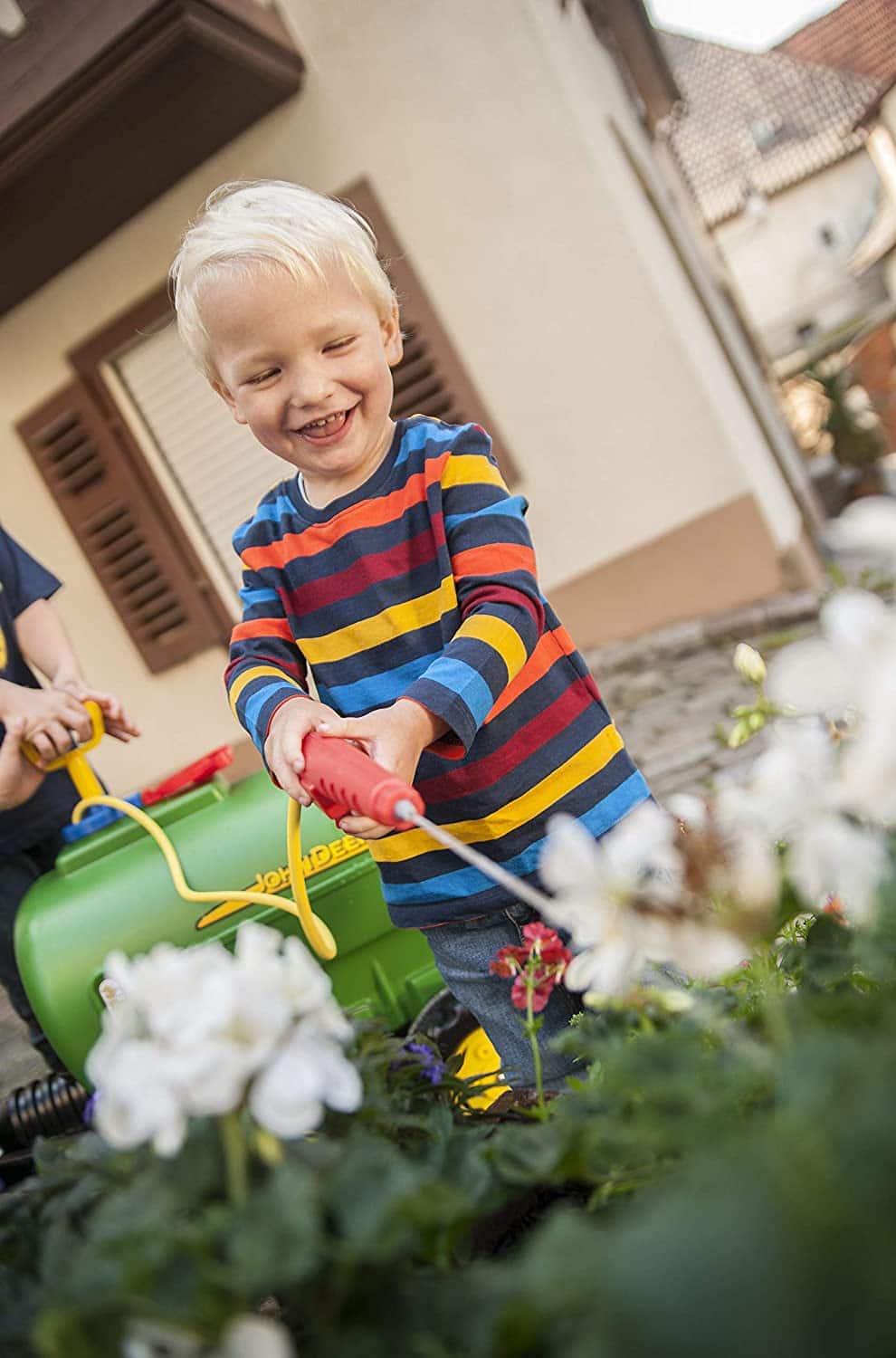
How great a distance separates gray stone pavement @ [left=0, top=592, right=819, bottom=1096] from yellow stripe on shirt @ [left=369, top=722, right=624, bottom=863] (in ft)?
6.17

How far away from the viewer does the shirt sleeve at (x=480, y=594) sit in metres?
1.04

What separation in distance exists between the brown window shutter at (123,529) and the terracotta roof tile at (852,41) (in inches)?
783

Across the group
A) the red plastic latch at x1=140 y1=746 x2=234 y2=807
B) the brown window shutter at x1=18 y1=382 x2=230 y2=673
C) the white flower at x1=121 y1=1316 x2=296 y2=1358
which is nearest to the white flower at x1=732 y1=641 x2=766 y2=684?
the white flower at x1=121 y1=1316 x2=296 y2=1358

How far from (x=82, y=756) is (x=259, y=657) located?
70 cm

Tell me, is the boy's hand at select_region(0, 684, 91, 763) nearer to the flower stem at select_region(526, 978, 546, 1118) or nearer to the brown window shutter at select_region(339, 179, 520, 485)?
the flower stem at select_region(526, 978, 546, 1118)

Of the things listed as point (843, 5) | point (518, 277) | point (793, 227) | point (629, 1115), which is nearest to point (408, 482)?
point (629, 1115)

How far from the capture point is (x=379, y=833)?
0.98 metres

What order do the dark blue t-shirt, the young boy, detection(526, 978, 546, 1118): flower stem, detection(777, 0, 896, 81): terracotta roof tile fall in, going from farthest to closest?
detection(777, 0, 896, 81): terracotta roof tile < the dark blue t-shirt < the young boy < detection(526, 978, 546, 1118): flower stem

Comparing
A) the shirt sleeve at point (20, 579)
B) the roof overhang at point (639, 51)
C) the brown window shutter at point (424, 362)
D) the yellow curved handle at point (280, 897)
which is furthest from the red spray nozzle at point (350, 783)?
the roof overhang at point (639, 51)

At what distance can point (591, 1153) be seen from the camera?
0.54m

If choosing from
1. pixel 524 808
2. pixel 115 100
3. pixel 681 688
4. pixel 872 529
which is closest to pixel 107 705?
pixel 524 808

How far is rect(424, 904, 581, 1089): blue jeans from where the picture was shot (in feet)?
4.32

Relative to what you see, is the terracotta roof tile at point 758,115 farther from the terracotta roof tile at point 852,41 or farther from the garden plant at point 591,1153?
the garden plant at point 591,1153

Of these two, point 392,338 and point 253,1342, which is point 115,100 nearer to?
point 392,338
